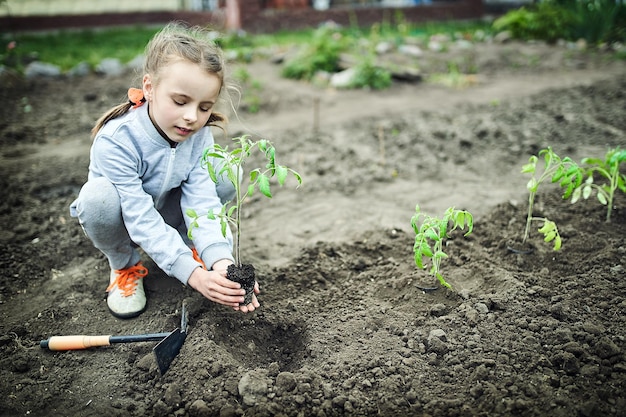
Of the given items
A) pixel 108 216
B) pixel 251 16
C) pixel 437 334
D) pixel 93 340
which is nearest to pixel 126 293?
pixel 93 340

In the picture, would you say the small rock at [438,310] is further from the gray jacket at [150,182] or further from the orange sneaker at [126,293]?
the orange sneaker at [126,293]

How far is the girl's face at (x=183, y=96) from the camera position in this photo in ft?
7.06

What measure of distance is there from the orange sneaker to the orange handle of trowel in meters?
0.23

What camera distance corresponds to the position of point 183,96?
218cm

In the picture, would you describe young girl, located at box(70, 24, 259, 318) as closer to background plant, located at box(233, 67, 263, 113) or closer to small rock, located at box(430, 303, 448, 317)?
small rock, located at box(430, 303, 448, 317)

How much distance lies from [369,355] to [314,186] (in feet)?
6.37

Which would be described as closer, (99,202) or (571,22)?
(99,202)

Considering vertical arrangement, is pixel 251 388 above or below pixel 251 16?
below

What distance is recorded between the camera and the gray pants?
2301mm

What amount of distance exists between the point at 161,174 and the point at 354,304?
1120 millimetres

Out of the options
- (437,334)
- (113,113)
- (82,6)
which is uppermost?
(82,6)

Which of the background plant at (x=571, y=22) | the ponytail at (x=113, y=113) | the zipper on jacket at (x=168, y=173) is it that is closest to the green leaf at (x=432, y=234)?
the zipper on jacket at (x=168, y=173)

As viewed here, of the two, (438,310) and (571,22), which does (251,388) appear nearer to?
(438,310)

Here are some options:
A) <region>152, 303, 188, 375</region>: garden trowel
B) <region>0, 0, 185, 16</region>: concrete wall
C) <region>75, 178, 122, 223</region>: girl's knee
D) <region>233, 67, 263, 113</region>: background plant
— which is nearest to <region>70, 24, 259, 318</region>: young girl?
<region>75, 178, 122, 223</region>: girl's knee
